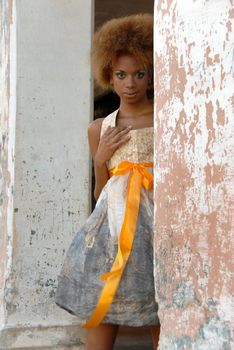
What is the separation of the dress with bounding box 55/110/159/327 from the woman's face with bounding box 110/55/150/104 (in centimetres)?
15

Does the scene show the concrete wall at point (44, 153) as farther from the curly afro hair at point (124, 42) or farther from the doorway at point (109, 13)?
the doorway at point (109, 13)

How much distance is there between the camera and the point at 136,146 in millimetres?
4148

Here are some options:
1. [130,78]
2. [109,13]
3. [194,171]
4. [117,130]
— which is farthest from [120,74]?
[109,13]

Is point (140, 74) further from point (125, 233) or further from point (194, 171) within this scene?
point (194, 171)

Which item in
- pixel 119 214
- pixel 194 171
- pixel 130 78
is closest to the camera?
pixel 194 171

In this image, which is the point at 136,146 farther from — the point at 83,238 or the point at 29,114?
the point at 29,114

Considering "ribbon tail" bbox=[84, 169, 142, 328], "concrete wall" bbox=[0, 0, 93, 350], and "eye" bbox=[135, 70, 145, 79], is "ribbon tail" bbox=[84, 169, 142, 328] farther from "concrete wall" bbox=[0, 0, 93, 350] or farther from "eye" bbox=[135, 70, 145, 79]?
"concrete wall" bbox=[0, 0, 93, 350]

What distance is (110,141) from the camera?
4.18m

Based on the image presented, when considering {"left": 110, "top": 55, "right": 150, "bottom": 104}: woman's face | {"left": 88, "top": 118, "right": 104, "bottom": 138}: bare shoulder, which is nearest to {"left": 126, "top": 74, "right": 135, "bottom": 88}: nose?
{"left": 110, "top": 55, "right": 150, "bottom": 104}: woman's face

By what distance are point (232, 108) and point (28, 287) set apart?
Result: 253 cm

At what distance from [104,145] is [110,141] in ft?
0.12

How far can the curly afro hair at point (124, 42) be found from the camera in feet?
13.7

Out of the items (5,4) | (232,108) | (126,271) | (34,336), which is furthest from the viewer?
(5,4)

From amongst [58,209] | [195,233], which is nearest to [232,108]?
[195,233]
